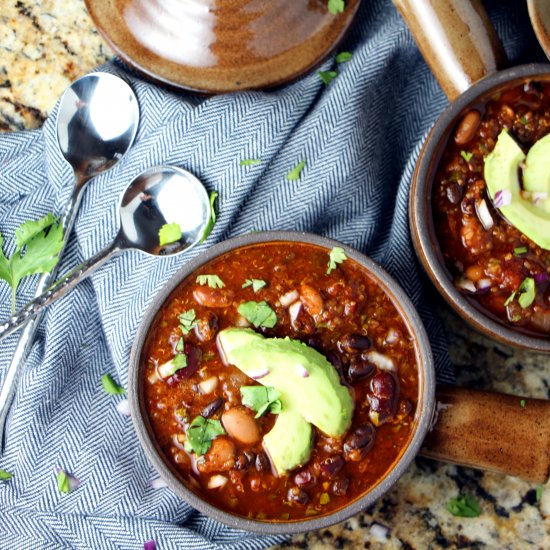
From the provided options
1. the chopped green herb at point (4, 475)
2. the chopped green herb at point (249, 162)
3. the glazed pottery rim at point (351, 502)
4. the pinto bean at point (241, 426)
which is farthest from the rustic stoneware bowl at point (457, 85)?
the chopped green herb at point (4, 475)

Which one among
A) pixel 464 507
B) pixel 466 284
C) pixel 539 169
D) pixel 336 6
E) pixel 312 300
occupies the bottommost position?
pixel 464 507

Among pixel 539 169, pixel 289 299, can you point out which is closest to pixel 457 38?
pixel 539 169

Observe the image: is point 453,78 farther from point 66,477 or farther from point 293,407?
point 66,477

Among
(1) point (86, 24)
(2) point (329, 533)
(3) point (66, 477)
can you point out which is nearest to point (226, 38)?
A: (1) point (86, 24)

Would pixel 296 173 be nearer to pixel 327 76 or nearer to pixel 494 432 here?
pixel 327 76

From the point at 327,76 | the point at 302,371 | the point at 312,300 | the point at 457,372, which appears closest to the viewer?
the point at 302,371

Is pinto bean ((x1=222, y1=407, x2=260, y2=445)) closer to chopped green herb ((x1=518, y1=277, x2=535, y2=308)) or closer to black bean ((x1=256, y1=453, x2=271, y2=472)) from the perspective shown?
black bean ((x1=256, y1=453, x2=271, y2=472))
